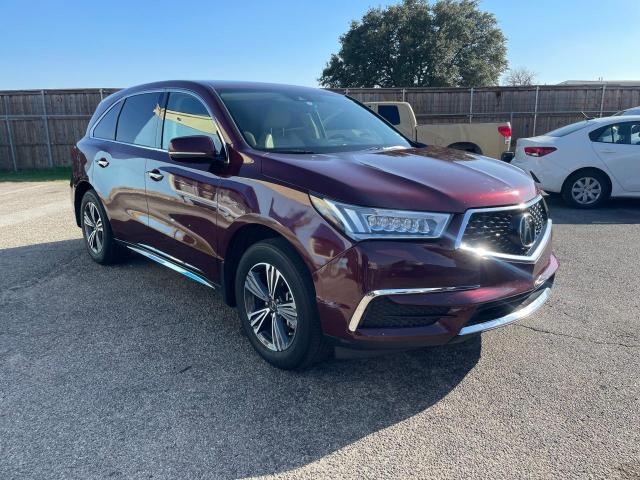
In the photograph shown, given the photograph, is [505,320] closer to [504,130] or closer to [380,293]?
[380,293]

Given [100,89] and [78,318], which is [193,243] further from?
[100,89]

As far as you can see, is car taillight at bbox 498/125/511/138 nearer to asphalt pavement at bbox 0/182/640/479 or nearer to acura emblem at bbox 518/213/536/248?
asphalt pavement at bbox 0/182/640/479

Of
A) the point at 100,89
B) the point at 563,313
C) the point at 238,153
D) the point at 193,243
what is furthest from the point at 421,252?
the point at 100,89

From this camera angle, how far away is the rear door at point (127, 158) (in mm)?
4312

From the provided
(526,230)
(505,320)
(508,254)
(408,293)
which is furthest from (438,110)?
(408,293)

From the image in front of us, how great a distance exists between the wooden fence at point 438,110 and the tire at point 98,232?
12461mm

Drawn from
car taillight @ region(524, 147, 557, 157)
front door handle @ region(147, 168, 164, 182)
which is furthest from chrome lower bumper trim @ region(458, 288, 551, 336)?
car taillight @ region(524, 147, 557, 157)

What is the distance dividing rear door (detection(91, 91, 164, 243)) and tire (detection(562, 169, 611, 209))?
23.3ft

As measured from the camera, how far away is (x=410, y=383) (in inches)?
121

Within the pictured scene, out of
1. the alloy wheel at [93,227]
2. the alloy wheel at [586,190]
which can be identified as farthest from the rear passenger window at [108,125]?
the alloy wheel at [586,190]

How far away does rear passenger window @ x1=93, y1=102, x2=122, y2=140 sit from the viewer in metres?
4.99

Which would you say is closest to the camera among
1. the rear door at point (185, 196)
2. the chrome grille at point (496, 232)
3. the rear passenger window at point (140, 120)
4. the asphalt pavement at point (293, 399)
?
the asphalt pavement at point (293, 399)

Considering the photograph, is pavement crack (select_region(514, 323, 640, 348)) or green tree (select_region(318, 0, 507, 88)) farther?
green tree (select_region(318, 0, 507, 88))

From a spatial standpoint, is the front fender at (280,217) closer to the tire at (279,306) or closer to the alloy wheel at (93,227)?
the tire at (279,306)
